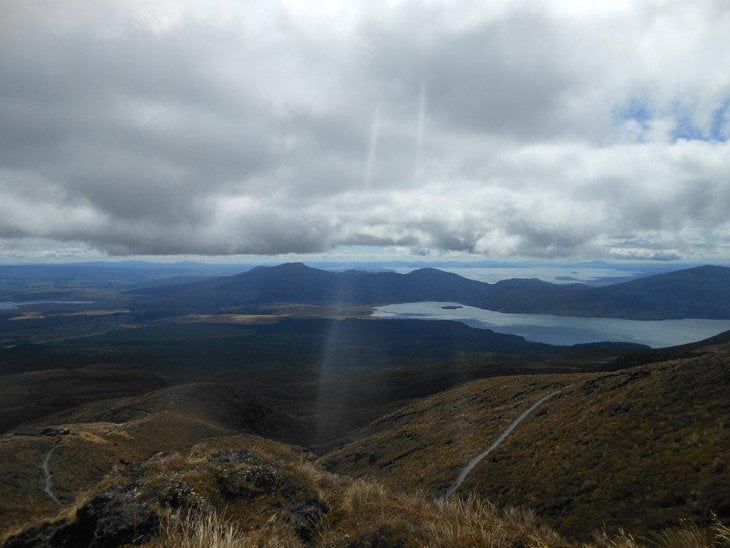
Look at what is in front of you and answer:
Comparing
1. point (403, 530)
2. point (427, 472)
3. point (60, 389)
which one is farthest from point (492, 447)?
point (60, 389)

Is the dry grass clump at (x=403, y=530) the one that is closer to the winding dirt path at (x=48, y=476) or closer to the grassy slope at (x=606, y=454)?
the grassy slope at (x=606, y=454)

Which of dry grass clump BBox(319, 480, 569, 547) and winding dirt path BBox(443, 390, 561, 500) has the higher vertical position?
dry grass clump BBox(319, 480, 569, 547)

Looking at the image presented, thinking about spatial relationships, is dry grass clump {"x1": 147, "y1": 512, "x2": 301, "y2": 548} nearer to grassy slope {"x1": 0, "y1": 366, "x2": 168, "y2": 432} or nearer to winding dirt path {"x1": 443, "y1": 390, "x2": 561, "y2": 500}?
winding dirt path {"x1": 443, "y1": 390, "x2": 561, "y2": 500}

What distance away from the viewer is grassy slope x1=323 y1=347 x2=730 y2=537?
1775 cm

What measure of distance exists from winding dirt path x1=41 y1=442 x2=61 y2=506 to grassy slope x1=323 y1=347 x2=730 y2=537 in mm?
23908

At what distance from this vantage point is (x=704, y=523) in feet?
48.5

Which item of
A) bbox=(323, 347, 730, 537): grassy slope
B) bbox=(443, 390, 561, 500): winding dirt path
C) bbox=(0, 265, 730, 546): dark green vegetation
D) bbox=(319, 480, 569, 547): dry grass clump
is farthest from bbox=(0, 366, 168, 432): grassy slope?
bbox=(319, 480, 569, 547): dry grass clump

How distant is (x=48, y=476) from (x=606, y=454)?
121 ft

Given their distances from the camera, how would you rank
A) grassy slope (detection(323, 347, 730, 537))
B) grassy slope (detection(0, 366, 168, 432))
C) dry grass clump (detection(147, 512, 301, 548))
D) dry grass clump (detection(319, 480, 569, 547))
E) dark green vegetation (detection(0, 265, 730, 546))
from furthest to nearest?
grassy slope (detection(0, 366, 168, 432)) < grassy slope (detection(323, 347, 730, 537)) < dark green vegetation (detection(0, 265, 730, 546)) < dry grass clump (detection(319, 480, 569, 547)) < dry grass clump (detection(147, 512, 301, 548))

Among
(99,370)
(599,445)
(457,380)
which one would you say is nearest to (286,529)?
(599,445)

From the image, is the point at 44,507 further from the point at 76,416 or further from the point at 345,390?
the point at 345,390

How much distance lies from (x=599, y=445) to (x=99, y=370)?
15808 centimetres

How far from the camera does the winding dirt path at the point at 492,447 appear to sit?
28.3 metres

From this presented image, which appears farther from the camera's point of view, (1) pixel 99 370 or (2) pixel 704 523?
(1) pixel 99 370
